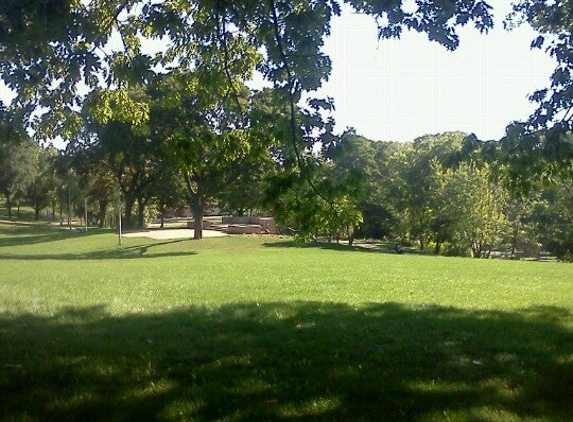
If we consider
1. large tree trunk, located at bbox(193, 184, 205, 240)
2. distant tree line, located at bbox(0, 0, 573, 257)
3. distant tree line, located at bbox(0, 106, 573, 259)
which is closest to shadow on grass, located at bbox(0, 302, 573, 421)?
distant tree line, located at bbox(0, 0, 573, 257)

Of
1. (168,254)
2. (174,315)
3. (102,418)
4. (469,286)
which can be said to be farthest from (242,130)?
(168,254)

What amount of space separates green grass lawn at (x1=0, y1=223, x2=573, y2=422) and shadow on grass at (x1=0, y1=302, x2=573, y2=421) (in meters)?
0.02

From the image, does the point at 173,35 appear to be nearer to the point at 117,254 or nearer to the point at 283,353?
the point at 283,353

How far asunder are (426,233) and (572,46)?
134 feet

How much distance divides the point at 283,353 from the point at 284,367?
617mm

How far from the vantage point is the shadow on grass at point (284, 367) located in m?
4.74

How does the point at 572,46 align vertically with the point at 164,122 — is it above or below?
below

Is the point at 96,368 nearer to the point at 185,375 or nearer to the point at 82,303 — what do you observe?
the point at 185,375

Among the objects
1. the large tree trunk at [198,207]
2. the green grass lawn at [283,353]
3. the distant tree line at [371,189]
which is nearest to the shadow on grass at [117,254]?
the large tree trunk at [198,207]

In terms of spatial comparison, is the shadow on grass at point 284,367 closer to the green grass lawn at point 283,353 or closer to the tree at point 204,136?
the green grass lawn at point 283,353

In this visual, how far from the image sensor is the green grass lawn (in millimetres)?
4789

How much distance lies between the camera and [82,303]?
1052 centimetres

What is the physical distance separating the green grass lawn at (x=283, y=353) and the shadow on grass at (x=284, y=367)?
20 mm

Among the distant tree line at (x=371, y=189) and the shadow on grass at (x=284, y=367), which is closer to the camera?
the shadow on grass at (x=284, y=367)
